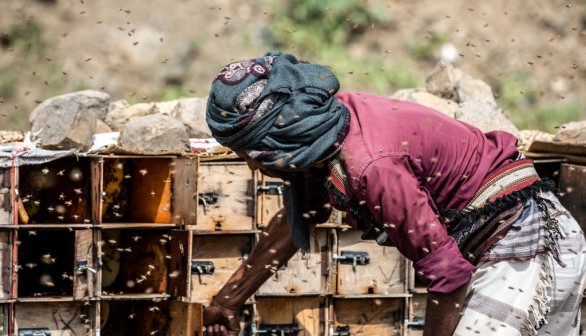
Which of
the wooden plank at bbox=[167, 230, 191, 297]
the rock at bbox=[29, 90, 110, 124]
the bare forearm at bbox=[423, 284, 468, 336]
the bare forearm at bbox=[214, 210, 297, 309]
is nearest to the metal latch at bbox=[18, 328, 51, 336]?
the wooden plank at bbox=[167, 230, 191, 297]

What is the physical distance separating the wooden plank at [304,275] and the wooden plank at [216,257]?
0.22m

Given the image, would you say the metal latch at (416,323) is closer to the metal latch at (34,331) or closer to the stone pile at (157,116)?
the stone pile at (157,116)

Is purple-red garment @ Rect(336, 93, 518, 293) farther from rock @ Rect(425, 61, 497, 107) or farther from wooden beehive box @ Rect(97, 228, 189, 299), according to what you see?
rock @ Rect(425, 61, 497, 107)

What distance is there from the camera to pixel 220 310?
4359mm

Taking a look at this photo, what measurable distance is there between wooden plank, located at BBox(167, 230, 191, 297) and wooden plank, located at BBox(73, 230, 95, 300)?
43 centimetres

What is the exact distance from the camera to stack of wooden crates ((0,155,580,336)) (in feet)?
17.0

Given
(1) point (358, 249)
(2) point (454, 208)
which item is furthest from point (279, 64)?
(1) point (358, 249)

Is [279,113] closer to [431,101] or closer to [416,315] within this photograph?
[416,315]

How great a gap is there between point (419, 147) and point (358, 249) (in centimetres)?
219

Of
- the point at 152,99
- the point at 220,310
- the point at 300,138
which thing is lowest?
the point at 220,310

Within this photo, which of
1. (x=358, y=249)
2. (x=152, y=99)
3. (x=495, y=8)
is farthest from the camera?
(x=495, y=8)

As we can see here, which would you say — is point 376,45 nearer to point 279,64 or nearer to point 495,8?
point 495,8

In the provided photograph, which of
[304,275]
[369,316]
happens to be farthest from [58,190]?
[369,316]

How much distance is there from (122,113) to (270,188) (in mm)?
1474
